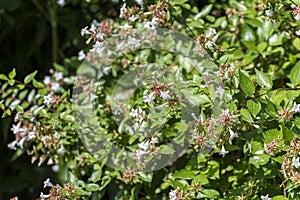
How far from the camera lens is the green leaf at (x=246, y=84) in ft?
4.93

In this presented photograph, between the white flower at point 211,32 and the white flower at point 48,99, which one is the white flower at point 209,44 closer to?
the white flower at point 211,32

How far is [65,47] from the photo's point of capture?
116 inches

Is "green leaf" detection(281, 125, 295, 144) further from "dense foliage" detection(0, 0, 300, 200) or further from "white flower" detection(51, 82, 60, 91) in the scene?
"white flower" detection(51, 82, 60, 91)

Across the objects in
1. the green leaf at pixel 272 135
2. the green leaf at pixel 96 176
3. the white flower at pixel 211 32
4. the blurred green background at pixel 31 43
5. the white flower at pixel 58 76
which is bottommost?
the blurred green background at pixel 31 43

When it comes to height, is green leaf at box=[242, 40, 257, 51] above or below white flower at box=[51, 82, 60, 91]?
above

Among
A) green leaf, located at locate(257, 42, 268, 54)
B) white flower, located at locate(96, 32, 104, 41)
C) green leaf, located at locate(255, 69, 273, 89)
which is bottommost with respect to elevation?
green leaf, located at locate(257, 42, 268, 54)

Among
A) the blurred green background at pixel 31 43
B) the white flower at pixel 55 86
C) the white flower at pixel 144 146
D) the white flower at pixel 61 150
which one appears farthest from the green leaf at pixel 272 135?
the blurred green background at pixel 31 43

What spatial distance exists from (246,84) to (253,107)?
7 centimetres

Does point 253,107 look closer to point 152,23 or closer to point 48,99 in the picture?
point 152,23

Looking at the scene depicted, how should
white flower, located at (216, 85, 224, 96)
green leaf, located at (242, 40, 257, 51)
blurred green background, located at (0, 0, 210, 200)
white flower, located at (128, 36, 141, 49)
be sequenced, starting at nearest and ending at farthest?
white flower, located at (216, 85, 224, 96) < white flower, located at (128, 36, 141, 49) < green leaf, located at (242, 40, 257, 51) < blurred green background, located at (0, 0, 210, 200)

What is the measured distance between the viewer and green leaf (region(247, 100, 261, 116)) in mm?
1475

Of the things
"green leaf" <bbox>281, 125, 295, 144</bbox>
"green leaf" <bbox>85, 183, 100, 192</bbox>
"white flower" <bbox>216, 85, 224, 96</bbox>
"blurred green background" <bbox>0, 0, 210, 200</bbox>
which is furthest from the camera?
"blurred green background" <bbox>0, 0, 210, 200</bbox>

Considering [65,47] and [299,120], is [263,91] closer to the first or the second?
[299,120]

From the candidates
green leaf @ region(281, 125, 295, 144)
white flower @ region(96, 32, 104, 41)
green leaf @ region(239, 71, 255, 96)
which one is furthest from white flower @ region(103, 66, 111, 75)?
green leaf @ region(281, 125, 295, 144)
